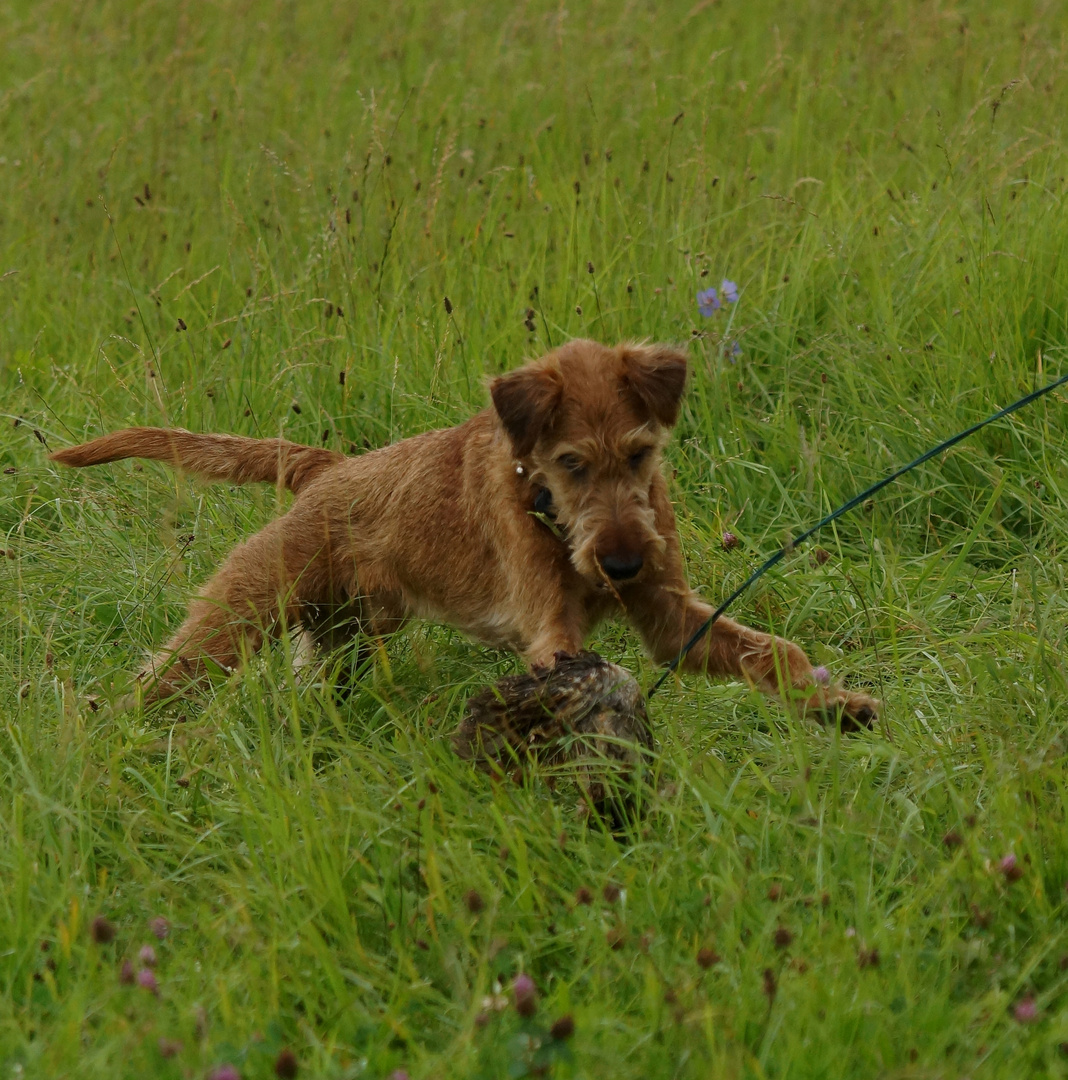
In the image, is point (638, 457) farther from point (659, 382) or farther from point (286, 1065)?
point (286, 1065)

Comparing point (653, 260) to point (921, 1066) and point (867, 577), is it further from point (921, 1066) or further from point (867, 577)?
point (921, 1066)

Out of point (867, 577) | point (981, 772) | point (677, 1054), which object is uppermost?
point (677, 1054)

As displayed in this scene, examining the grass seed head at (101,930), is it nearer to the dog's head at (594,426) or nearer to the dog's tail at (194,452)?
the dog's head at (594,426)

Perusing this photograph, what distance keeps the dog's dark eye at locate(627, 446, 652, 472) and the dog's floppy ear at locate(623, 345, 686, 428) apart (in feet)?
0.30

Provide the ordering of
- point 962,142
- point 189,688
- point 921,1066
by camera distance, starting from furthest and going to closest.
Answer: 1. point 962,142
2. point 189,688
3. point 921,1066

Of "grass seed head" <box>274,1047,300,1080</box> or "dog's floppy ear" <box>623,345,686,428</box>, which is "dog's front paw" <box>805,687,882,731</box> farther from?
"grass seed head" <box>274,1047,300,1080</box>

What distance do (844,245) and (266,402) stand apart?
2.13 meters

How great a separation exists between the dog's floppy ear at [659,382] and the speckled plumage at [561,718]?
0.92 meters

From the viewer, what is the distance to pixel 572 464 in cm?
370

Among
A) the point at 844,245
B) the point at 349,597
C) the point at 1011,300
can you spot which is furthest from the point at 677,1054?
the point at 844,245

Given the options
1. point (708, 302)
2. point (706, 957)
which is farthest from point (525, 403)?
point (706, 957)

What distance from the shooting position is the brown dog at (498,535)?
360 cm

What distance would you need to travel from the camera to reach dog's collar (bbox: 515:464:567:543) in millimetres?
3705

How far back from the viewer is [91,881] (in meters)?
2.81
